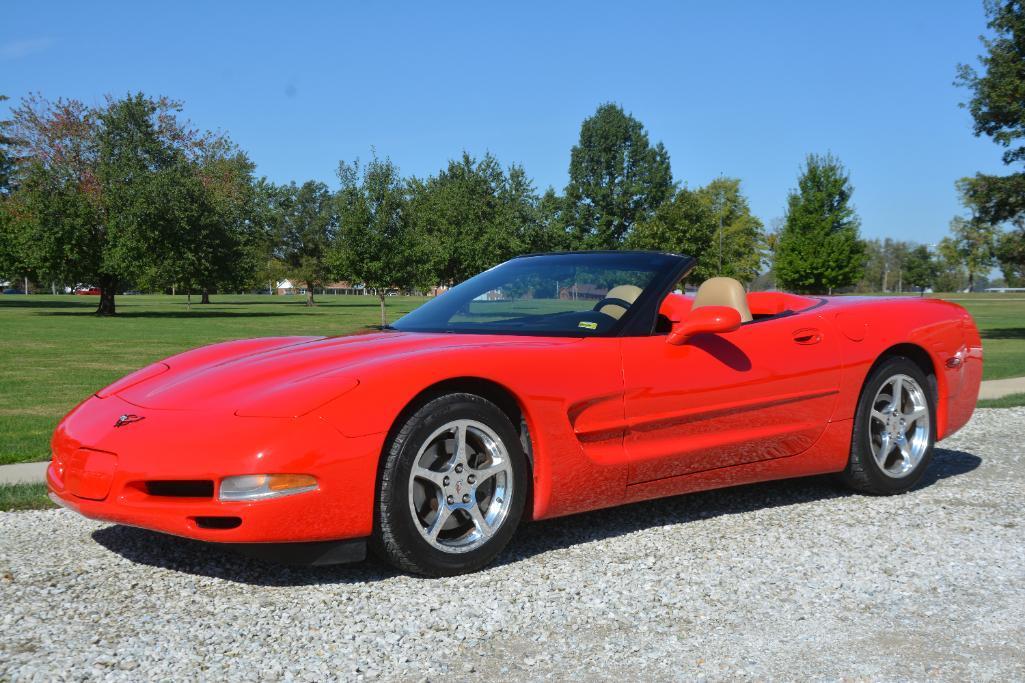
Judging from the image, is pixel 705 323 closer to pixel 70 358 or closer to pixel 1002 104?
pixel 70 358

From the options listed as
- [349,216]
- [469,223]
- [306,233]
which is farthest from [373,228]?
[306,233]

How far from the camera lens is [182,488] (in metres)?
3.40

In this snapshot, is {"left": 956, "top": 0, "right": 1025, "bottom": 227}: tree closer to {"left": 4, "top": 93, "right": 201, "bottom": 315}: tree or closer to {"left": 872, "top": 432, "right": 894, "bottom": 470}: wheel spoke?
{"left": 872, "top": 432, "right": 894, "bottom": 470}: wheel spoke

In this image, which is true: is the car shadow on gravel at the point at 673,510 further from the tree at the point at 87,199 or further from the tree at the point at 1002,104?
the tree at the point at 87,199

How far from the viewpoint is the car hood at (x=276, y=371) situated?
350 cm

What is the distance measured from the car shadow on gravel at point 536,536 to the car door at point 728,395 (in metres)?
0.47

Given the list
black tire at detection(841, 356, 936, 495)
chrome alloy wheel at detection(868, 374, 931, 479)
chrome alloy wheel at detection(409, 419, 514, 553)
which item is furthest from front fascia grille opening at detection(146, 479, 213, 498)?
chrome alloy wheel at detection(868, 374, 931, 479)

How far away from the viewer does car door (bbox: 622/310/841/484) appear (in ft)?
14.0

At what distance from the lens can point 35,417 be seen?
9617mm

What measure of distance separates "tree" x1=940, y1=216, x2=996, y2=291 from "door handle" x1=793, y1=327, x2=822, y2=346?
2907cm

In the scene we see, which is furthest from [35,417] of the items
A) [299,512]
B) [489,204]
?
[489,204]

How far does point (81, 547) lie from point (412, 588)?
5.39ft

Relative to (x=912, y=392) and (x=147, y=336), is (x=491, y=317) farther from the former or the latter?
(x=147, y=336)

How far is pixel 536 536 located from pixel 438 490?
93 centimetres
